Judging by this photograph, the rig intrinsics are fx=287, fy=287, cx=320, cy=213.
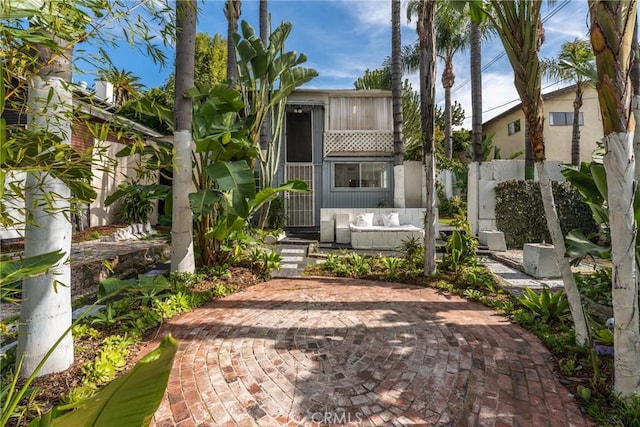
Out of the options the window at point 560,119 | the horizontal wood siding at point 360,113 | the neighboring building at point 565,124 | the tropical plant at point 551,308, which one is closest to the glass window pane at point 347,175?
the horizontal wood siding at point 360,113

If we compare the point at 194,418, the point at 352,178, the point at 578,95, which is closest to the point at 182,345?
the point at 194,418

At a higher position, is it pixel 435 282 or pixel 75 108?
pixel 75 108

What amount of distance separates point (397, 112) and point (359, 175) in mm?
3031

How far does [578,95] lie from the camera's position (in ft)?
46.2

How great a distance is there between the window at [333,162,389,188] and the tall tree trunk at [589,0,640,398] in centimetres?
1059

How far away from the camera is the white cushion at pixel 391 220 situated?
9547 millimetres

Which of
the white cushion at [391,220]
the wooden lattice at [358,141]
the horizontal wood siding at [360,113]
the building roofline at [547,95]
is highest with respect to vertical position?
the building roofline at [547,95]

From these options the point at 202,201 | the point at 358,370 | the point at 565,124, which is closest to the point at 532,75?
the point at 358,370

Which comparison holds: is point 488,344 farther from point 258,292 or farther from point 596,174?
point 258,292

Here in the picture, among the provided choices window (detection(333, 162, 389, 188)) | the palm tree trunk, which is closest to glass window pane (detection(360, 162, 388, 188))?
window (detection(333, 162, 389, 188))

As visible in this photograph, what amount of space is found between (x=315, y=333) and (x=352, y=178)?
396 inches

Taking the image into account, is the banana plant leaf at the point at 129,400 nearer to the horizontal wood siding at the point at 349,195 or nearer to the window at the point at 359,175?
the horizontal wood siding at the point at 349,195

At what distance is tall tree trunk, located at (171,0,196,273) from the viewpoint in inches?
181

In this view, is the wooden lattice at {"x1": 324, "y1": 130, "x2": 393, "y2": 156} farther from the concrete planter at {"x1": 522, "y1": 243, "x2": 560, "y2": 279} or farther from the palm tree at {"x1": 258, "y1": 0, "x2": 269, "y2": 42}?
the concrete planter at {"x1": 522, "y1": 243, "x2": 560, "y2": 279}
